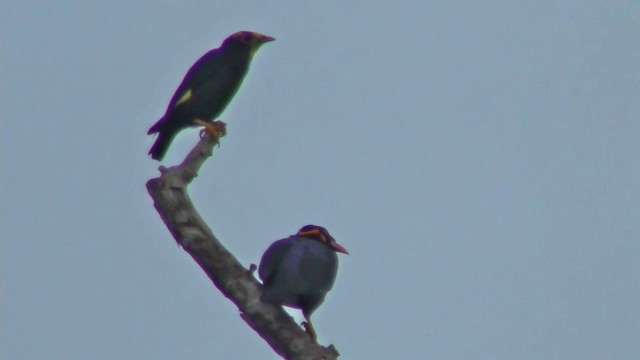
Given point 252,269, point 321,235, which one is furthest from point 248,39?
point 252,269

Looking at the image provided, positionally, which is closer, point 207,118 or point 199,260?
point 199,260

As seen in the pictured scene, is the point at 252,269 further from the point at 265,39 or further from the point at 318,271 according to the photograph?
the point at 265,39

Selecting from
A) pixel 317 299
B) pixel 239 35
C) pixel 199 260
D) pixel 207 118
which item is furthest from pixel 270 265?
pixel 239 35

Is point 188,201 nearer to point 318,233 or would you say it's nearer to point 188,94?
point 318,233

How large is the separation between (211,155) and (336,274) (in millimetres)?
973

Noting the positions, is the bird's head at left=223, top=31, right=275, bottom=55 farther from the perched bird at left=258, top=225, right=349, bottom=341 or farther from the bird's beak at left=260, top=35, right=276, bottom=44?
the perched bird at left=258, top=225, right=349, bottom=341

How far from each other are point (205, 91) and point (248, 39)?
73 cm

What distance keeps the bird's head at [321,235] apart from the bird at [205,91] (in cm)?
114

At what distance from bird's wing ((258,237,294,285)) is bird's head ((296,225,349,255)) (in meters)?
0.51

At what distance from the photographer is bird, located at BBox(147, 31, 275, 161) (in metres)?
8.56

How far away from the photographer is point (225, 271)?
18.9 ft

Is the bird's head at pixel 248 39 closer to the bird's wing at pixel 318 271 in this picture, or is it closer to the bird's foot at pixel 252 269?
the bird's wing at pixel 318 271

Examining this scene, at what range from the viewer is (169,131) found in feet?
28.1

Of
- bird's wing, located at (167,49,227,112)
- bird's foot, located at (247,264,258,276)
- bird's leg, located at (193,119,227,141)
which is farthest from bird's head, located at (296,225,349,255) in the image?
bird's wing, located at (167,49,227,112)
